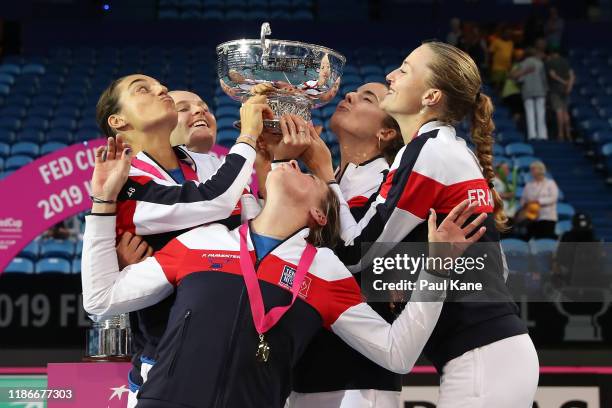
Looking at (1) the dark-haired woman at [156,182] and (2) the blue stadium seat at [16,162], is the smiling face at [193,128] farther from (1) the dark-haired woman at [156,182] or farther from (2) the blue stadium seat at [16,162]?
(2) the blue stadium seat at [16,162]

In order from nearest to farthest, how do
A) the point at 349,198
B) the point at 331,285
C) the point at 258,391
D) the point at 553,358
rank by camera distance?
the point at 258,391, the point at 331,285, the point at 349,198, the point at 553,358

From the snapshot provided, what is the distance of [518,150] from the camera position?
11.8 meters

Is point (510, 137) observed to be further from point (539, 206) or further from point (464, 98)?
point (464, 98)

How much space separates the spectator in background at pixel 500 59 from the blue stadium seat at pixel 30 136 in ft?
22.1

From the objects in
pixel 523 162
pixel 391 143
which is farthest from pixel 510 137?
pixel 391 143

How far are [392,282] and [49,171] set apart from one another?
3.86 m

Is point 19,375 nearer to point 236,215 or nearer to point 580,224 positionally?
point 236,215

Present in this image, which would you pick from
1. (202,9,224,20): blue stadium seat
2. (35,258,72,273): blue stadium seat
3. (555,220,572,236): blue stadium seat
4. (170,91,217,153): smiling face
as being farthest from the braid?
(202,9,224,20): blue stadium seat

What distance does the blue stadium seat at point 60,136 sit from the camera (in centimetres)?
1110

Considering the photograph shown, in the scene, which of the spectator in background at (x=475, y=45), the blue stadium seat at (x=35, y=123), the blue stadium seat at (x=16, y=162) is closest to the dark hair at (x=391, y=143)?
the blue stadium seat at (x=16, y=162)

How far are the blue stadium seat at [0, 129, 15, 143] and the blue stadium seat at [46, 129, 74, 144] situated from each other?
45 centimetres

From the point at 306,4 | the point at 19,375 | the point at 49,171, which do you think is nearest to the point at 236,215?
the point at 19,375

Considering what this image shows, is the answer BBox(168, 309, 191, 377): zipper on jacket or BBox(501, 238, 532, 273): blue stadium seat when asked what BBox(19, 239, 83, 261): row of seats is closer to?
BBox(501, 238, 532, 273): blue stadium seat

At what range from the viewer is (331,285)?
273 cm
